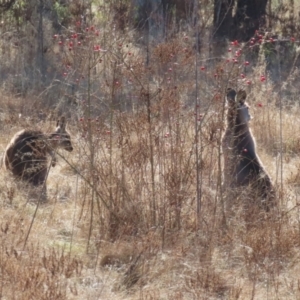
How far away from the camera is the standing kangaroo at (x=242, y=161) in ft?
23.5

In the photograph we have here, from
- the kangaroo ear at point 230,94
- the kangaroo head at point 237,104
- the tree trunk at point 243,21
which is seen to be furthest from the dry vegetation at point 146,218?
the tree trunk at point 243,21

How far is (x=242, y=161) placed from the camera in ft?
26.7

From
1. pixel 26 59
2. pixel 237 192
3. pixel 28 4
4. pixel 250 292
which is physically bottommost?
pixel 250 292

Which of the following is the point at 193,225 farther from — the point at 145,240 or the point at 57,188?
the point at 57,188

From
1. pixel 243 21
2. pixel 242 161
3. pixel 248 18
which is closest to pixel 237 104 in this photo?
pixel 242 161

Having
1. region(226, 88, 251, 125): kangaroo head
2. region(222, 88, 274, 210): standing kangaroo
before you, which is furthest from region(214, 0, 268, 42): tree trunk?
region(222, 88, 274, 210): standing kangaroo

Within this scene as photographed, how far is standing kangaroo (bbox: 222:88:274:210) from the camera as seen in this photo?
23.5ft

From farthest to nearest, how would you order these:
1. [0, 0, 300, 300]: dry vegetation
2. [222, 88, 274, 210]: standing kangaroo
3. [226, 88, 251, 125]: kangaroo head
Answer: [222, 88, 274, 210]: standing kangaroo, [226, 88, 251, 125]: kangaroo head, [0, 0, 300, 300]: dry vegetation

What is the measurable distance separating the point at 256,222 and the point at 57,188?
2583 mm

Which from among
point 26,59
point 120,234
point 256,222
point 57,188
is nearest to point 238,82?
point 256,222

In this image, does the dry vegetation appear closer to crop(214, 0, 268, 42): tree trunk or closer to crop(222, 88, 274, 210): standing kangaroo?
crop(222, 88, 274, 210): standing kangaroo

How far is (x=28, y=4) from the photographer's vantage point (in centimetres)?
1653

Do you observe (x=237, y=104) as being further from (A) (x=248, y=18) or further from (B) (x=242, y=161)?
(A) (x=248, y=18)

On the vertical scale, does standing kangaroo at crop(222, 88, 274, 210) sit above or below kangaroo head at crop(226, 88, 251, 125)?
below
